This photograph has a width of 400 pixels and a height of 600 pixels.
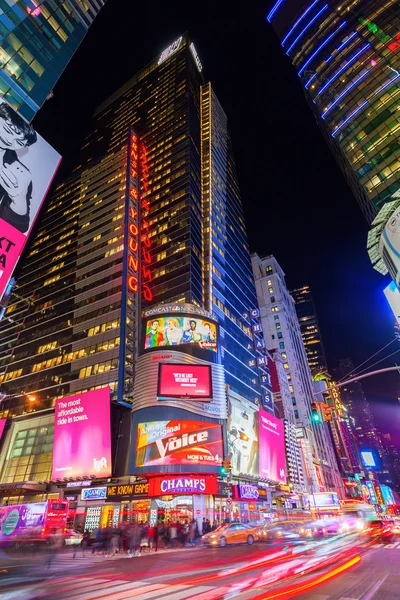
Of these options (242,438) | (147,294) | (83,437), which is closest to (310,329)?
(147,294)

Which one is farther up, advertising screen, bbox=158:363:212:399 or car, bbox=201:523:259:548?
advertising screen, bbox=158:363:212:399

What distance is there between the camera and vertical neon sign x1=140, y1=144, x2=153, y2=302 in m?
61.0

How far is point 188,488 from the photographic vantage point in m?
34.7

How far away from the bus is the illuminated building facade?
2372 cm

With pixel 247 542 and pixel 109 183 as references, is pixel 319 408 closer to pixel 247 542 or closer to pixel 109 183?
pixel 247 542

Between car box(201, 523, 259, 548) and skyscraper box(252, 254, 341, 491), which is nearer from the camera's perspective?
car box(201, 523, 259, 548)

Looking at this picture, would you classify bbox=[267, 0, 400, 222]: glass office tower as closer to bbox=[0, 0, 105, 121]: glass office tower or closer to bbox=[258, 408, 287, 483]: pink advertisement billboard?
bbox=[258, 408, 287, 483]: pink advertisement billboard

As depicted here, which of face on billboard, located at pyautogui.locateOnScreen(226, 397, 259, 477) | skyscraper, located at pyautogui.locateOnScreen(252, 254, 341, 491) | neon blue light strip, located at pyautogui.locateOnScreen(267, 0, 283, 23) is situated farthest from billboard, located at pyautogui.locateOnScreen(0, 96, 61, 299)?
neon blue light strip, located at pyautogui.locateOnScreen(267, 0, 283, 23)

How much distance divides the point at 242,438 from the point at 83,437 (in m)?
22.8

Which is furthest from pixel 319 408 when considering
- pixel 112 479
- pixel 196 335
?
pixel 112 479

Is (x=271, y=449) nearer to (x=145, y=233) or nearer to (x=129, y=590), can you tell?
(x=145, y=233)

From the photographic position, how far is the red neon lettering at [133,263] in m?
57.1

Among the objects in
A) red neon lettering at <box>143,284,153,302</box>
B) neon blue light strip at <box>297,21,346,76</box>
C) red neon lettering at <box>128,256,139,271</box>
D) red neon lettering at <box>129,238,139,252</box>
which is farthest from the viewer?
neon blue light strip at <box>297,21,346,76</box>

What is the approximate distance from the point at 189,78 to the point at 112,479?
107863 mm
